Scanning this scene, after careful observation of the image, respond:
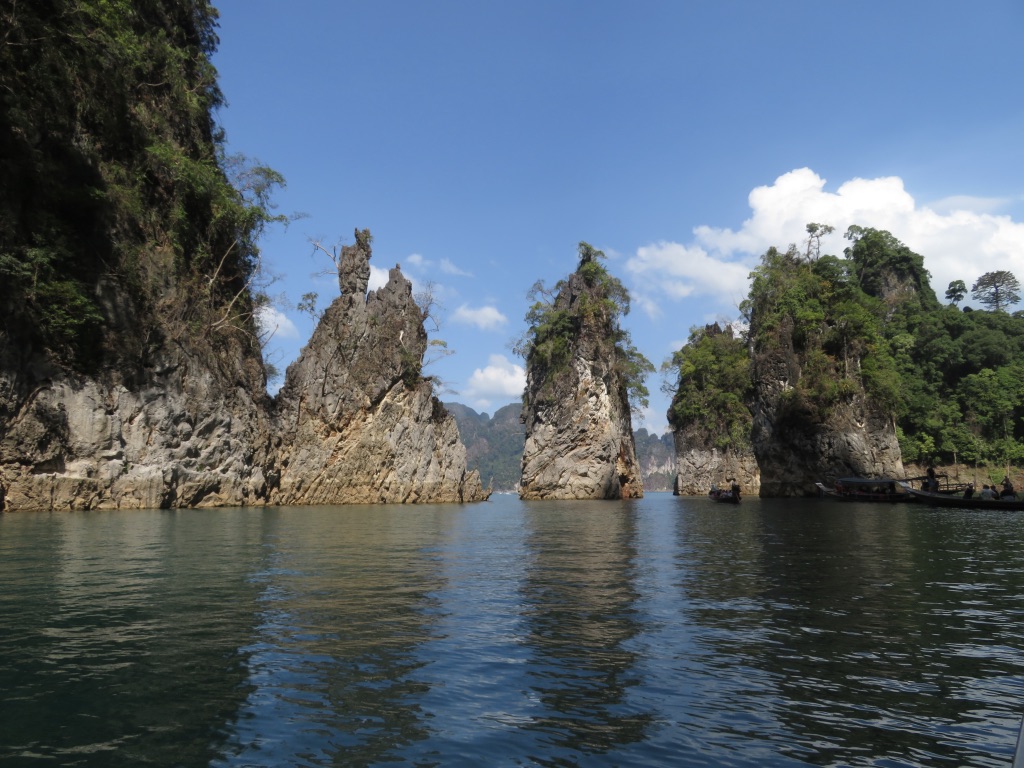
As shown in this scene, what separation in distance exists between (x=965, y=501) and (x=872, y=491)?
890 cm

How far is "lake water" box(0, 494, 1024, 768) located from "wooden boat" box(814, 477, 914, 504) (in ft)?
94.2

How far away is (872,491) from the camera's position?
41719mm

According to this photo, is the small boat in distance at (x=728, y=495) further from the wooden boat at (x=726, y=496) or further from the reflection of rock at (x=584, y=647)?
the reflection of rock at (x=584, y=647)

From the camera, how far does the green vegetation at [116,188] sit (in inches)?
945

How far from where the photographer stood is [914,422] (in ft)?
208

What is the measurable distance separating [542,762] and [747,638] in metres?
3.98

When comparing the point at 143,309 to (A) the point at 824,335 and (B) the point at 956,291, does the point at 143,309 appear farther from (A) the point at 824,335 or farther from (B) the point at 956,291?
(B) the point at 956,291

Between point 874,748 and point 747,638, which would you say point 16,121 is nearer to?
point 747,638

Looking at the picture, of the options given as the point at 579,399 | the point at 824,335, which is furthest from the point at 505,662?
the point at 579,399

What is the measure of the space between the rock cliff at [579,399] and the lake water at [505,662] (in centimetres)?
4773

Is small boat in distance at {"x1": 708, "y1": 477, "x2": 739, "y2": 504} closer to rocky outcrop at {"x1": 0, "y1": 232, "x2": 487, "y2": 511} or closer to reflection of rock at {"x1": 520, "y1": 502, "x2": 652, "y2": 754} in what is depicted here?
rocky outcrop at {"x1": 0, "y1": 232, "x2": 487, "y2": 511}

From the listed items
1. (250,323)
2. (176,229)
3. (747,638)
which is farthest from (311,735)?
(250,323)

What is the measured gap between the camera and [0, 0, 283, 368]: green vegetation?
2400 centimetres

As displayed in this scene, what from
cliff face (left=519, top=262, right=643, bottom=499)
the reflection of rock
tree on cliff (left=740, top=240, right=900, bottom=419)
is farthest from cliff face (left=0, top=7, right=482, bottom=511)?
tree on cliff (left=740, top=240, right=900, bottom=419)
